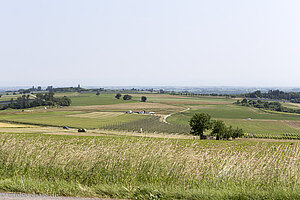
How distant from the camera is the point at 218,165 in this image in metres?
8.67

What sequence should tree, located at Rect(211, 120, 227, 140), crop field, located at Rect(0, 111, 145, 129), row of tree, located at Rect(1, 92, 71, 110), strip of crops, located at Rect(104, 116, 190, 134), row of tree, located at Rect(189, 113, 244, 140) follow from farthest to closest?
row of tree, located at Rect(1, 92, 71, 110) < crop field, located at Rect(0, 111, 145, 129) < strip of crops, located at Rect(104, 116, 190, 134) < tree, located at Rect(211, 120, 227, 140) < row of tree, located at Rect(189, 113, 244, 140)

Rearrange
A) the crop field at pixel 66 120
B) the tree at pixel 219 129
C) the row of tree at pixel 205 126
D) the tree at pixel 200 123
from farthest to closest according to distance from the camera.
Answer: the crop field at pixel 66 120
the tree at pixel 219 129
the row of tree at pixel 205 126
the tree at pixel 200 123

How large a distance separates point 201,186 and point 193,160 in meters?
1.75

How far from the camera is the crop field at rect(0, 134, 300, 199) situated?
6.73 meters

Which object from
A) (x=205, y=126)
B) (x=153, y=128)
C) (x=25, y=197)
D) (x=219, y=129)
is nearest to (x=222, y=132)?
(x=219, y=129)

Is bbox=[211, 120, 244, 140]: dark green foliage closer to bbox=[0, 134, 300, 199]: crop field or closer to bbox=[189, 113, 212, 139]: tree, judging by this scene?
bbox=[189, 113, 212, 139]: tree

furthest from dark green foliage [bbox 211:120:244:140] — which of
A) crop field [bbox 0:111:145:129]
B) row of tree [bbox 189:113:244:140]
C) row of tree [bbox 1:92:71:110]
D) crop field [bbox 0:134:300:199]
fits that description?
row of tree [bbox 1:92:71:110]

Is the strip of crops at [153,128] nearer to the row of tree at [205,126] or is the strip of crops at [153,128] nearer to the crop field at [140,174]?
the row of tree at [205,126]

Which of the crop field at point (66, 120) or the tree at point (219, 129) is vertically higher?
the tree at point (219, 129)

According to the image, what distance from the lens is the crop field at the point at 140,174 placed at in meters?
6.73

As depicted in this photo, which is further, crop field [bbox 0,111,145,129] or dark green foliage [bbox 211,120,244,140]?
crop field [bbox 0,111,145,129]

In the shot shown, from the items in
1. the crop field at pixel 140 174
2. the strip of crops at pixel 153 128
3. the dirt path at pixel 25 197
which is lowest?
the strip of crops at pixel 153 128

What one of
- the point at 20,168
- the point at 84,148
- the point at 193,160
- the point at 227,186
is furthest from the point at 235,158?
the point at 20,168

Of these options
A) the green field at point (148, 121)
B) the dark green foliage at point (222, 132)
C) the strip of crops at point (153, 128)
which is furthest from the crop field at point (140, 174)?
the green field at point (148, 121)
